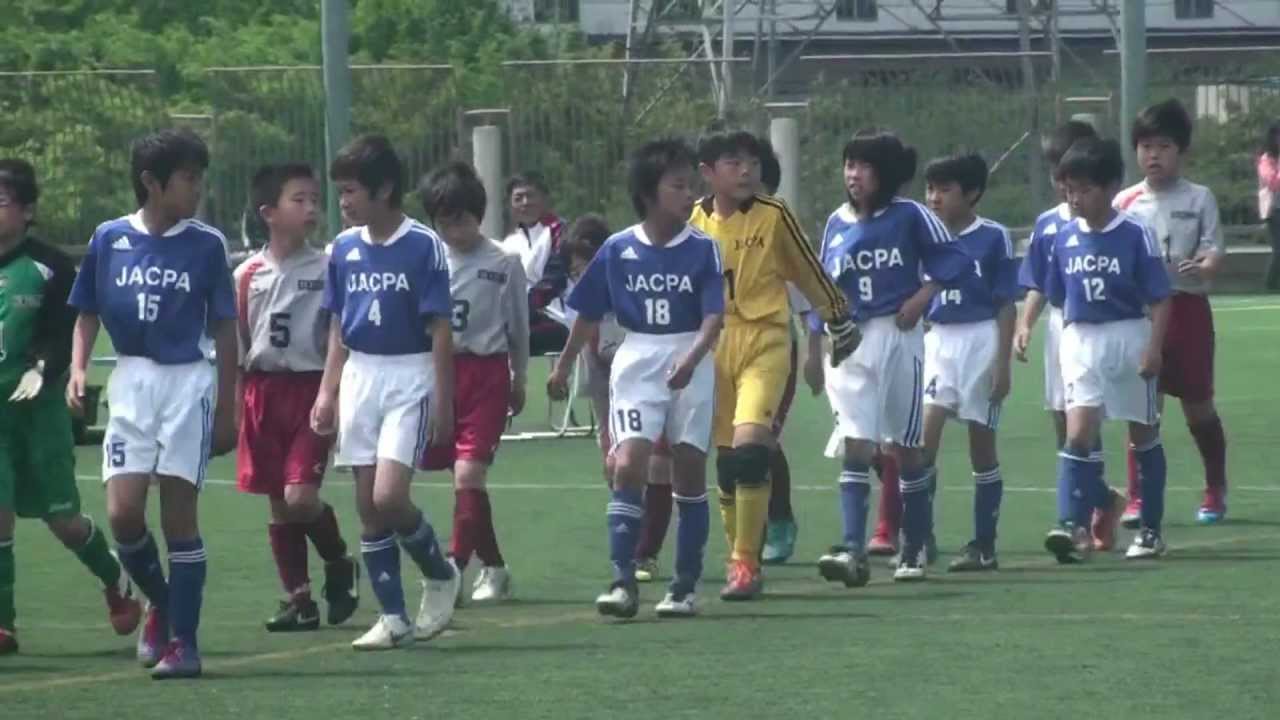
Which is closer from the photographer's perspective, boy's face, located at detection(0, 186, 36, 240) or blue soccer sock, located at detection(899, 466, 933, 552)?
boy's face, located at detection(0, 186, 36, 240)

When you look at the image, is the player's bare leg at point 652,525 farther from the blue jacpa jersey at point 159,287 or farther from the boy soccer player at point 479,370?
the blue jacpa jersey at point 159,287

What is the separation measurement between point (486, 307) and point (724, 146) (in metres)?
1.28

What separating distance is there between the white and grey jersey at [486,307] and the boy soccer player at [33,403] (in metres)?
1.87

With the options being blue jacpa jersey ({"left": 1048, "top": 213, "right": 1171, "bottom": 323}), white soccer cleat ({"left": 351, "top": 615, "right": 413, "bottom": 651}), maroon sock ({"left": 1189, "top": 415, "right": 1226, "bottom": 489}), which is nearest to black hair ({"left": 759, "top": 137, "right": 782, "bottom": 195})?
blue jacpa jersey ({"left": 1048, "top": 213, "right": 1171, "bottom": 323})

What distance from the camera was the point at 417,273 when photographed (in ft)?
36.0

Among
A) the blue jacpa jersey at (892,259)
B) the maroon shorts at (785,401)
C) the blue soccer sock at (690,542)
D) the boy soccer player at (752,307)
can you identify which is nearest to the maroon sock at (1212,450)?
the maroon shorts at (785,401)

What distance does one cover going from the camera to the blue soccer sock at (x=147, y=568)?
10562mm

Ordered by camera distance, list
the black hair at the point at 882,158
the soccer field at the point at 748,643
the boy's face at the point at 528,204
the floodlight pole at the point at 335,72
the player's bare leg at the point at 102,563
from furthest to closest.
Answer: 1. the boy's face at the point at 528,204
2. the floodlight pole at the point at 335,72
3. the black hair at the point at 882,158
4. the player's bare leg at the point at 102,563
5. the soccer field at the point at 748,643

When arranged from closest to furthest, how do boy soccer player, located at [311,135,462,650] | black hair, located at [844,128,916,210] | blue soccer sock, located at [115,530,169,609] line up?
1. blue soccer sock, located at [115,530,169,609]
2. boy soccer player, located at [311,135,462,650]
3. black hair, located at [844,128,916,210]

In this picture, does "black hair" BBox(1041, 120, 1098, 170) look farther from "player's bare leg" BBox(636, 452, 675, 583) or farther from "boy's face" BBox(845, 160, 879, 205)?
"player's bare leg" BBox(636, 452, 675, 583)

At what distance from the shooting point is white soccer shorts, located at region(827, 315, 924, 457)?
12719 millimetres

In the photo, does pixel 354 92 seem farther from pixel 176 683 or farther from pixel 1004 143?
pixel 176 683

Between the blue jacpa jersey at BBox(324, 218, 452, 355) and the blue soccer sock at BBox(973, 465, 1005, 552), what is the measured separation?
339 centimetres

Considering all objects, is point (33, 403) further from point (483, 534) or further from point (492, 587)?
point (492, 587)
